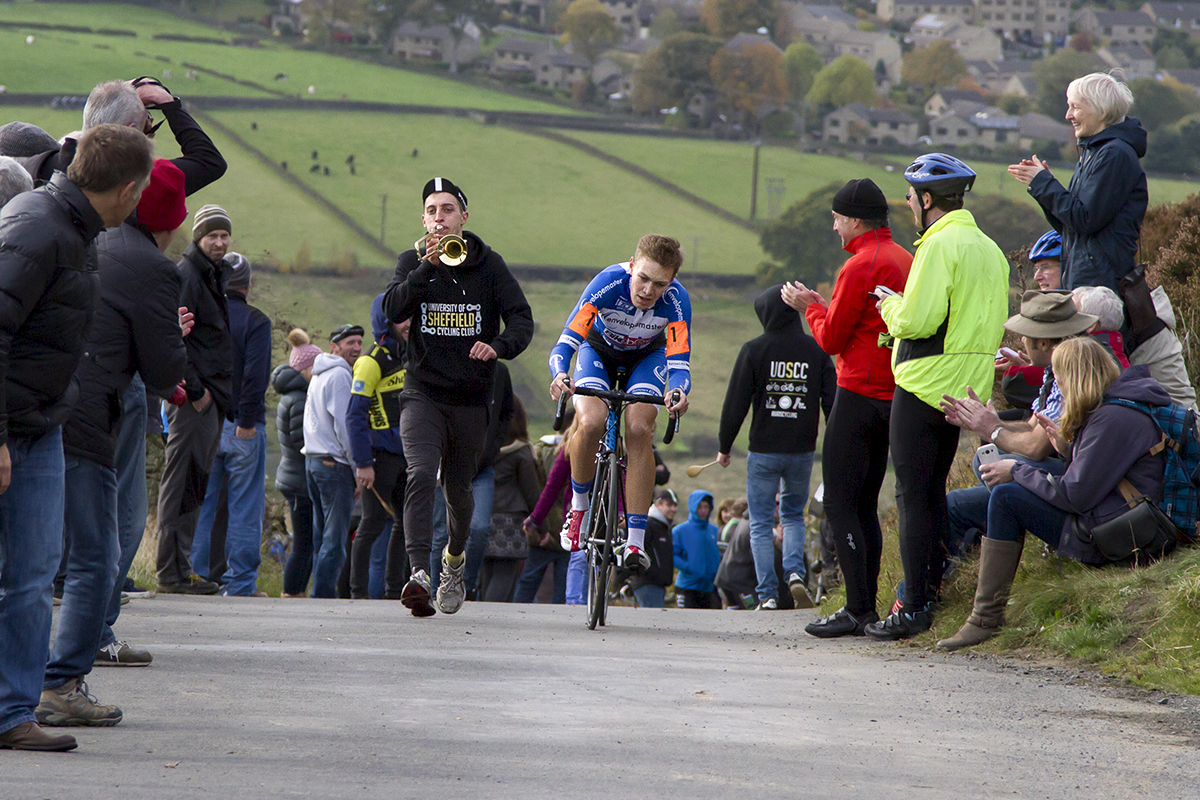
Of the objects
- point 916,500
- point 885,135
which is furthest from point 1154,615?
point 885,135

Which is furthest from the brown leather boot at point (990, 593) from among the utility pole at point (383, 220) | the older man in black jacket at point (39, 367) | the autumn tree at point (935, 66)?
the autumn tree at point (935, 66)

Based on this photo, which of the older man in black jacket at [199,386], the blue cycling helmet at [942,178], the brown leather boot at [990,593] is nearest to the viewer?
the brown leather boot at [990,593]

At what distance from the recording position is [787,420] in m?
12.0

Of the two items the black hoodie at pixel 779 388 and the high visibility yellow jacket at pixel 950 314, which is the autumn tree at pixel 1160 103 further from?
the high visibility yellow jacket at pixel 950 314

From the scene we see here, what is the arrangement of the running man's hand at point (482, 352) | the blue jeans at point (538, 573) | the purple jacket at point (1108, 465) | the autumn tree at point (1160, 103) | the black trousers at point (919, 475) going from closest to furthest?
the purple jacket at point (1108, 465) < the black trousers at point (919, 475) < the running man's hand at point (482, 352) < the blue jeans at point (538, 573) < the autumn tree at point (1160, 103)

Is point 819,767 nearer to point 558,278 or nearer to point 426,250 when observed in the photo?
point 426,250

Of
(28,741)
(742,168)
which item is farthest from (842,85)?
(28,741)

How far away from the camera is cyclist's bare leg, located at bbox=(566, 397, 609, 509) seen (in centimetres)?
914

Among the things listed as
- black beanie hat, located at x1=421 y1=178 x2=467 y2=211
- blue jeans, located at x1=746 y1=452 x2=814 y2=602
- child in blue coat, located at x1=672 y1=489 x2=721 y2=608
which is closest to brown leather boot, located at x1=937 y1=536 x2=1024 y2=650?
black beanie hat, located at x1=421 y1=178 x2=467 y2=211

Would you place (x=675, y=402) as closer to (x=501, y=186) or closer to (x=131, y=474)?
(x=131, y=474)

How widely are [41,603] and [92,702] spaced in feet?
2.06

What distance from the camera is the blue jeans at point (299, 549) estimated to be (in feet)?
43.5

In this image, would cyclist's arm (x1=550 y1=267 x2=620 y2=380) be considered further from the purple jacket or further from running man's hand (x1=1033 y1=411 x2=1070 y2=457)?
the purple jacket

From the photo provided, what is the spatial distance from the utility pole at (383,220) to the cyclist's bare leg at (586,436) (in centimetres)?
10604
